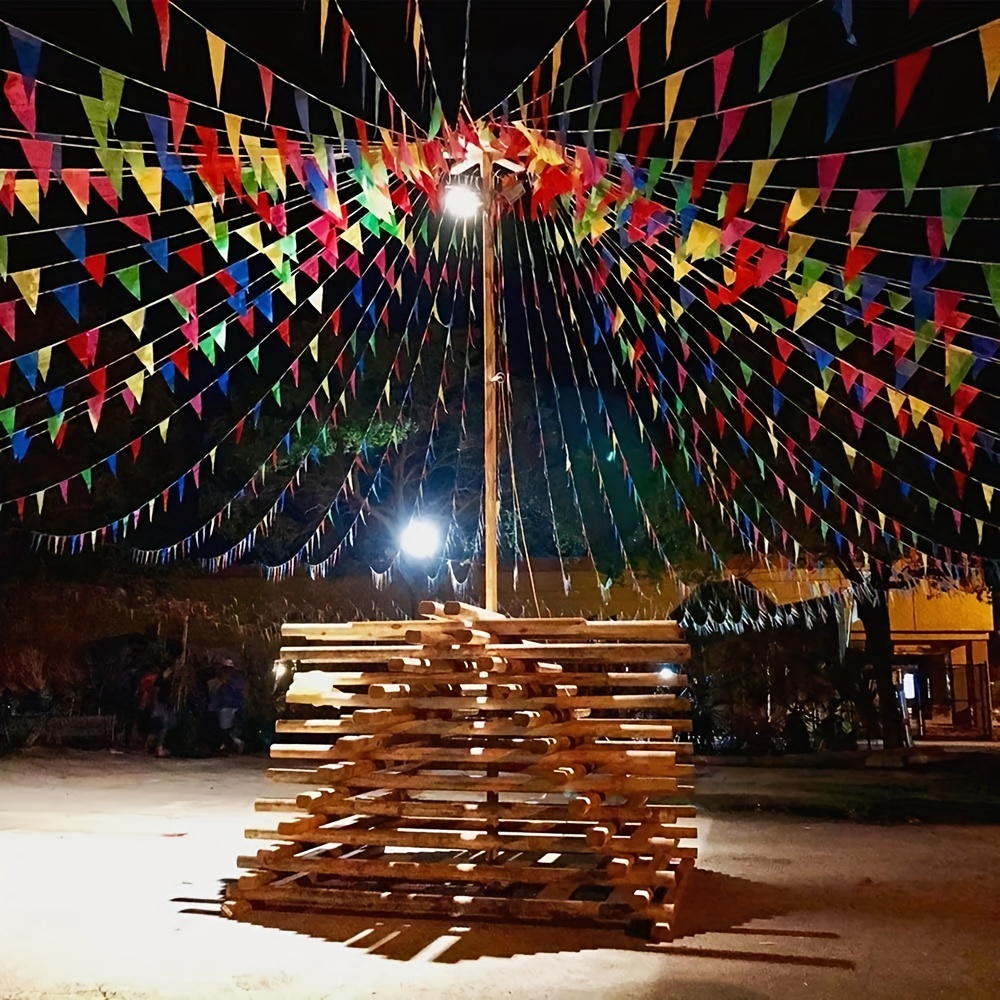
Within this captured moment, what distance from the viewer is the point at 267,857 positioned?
7078 mm

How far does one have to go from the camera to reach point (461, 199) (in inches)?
317

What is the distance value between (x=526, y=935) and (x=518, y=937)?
74 mm

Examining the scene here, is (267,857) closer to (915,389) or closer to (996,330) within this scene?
(996,330)

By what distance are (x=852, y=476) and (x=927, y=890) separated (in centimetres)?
841

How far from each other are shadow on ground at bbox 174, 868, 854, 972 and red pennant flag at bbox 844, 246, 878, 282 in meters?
4.48

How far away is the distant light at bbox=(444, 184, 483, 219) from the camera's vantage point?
7984 mm

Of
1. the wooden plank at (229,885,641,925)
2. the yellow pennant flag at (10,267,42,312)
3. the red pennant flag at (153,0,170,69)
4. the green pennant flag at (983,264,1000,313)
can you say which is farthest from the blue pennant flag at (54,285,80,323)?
the green pennant flag at (983,264,1000,313)

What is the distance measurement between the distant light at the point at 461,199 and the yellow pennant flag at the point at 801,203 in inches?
117

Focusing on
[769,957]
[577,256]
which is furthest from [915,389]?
[769,957]

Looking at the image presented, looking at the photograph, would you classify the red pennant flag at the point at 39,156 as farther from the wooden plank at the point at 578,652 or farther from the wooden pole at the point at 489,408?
the wooden plank at the point at 578,652

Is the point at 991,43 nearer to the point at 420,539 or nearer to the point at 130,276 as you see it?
the point at 130,276

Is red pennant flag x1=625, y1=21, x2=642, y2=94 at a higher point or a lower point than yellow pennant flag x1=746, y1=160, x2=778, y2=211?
higher

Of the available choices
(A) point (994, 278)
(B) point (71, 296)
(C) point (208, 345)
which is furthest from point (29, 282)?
(A) point (994, 278)

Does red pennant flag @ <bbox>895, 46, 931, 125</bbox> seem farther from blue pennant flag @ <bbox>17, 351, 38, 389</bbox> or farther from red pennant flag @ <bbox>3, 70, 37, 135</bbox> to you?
blue pennant flag @ <bbox>17, 351, 38, 389</bbox>
